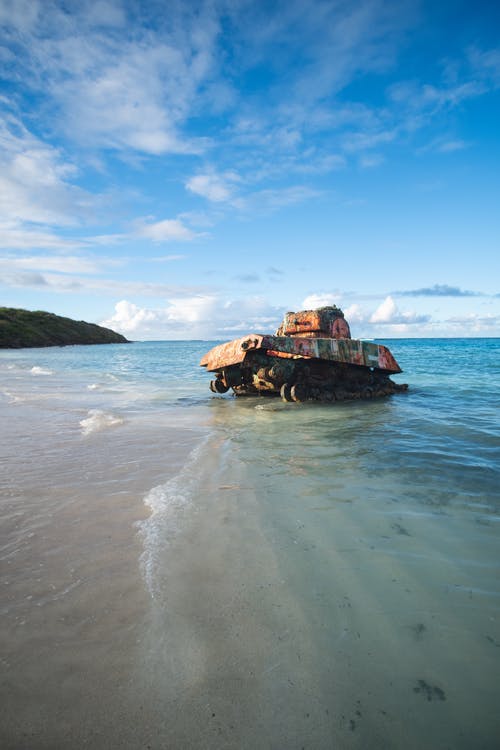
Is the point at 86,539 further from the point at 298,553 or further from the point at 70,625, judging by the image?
the point at 298,553

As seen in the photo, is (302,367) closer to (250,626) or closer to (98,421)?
(98,421)

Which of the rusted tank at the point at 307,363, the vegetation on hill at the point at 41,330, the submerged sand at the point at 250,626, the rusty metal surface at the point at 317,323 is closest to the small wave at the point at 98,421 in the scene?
the submerged sand at the point at 250,626

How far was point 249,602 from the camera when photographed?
2.19 metres

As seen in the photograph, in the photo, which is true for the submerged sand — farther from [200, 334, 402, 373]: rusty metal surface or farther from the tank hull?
the tank hull

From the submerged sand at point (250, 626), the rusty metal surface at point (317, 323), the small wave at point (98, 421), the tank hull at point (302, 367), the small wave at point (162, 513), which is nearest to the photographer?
the submerged sand at point (250, 626)

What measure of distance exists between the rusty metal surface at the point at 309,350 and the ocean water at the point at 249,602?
4.76m

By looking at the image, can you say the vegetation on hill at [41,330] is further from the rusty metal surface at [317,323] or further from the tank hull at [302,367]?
the tank hull at [302,367]

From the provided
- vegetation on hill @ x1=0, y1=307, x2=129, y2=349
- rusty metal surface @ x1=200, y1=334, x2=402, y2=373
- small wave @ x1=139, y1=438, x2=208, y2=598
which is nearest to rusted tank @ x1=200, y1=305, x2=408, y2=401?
rusty metal surface @ x1=200, y1=334, x2=402, y2=373

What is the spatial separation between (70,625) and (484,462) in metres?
4.74

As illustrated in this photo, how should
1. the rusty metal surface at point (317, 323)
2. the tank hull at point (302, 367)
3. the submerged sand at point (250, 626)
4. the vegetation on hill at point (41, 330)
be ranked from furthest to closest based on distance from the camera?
the vegetation on hill at point (41, 330)
the rusty metal surface at point (317, 323)
the tank hull at point (302, 367)
the submerged sand at point (250, 626)

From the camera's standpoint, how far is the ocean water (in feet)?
4.91

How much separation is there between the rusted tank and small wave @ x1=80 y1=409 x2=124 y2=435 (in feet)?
10.9

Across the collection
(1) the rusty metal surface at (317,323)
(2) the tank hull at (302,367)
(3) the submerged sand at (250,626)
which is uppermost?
(1) the rusty metal surface at (317,323)

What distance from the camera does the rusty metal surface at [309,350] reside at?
31.2 feet
